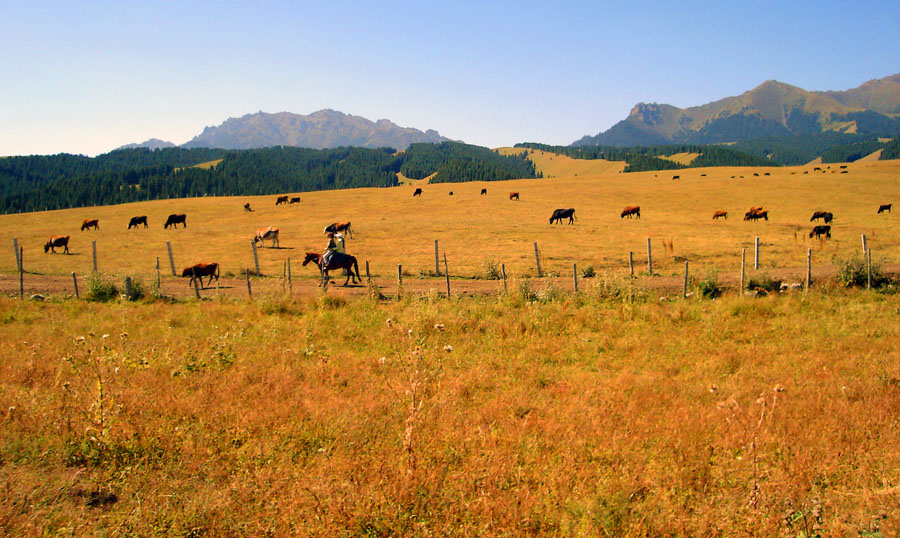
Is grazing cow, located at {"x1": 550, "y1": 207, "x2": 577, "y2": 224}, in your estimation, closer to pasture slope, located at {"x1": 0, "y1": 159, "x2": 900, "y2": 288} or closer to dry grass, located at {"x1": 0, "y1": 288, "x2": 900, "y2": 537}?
pasture slope, located at {"x1": 0, "y1": 159, "x2": 900, "y2": 288}

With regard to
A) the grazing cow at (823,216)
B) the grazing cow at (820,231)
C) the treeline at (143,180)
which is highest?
the treeline at (143,180)

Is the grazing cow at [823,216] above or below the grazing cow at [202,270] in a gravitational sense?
above

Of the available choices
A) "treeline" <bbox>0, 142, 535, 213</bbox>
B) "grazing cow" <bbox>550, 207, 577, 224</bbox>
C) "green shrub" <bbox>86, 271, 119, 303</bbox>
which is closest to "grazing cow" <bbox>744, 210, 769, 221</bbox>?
"grazing cow" <bbox>550, 207, 577, 224</bbox>

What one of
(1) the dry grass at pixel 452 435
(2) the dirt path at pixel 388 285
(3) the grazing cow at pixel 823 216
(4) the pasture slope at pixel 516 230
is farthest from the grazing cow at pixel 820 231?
(1) the dry grass at pixel 452 435

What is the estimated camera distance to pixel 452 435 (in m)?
6.27

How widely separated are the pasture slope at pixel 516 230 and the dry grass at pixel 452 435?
13444mm

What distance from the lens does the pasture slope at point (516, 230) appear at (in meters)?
28.1

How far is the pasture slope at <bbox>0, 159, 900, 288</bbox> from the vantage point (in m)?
28.1

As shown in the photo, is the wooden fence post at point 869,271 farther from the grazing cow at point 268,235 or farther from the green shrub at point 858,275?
the grazing cow at point 268,235

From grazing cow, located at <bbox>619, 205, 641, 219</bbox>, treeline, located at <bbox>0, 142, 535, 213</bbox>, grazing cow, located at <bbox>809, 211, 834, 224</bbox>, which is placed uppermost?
treeline, located at <bbox>0, 142, 535, 213</bbox>

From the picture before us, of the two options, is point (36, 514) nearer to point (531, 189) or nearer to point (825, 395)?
point (825, 395)

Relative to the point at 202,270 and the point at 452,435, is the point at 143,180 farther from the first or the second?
the point at 452,435

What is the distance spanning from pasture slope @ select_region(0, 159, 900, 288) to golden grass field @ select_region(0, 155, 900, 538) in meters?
10.4

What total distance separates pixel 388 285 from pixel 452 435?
50.8ft
